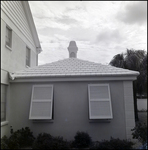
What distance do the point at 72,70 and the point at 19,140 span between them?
3.91m

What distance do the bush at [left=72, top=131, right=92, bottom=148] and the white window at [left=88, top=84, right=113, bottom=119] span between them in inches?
32.0

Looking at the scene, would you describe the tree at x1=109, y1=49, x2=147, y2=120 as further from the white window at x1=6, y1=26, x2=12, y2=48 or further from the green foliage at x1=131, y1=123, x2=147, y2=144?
the white window at x1=6, y1=26, x2=12, y2=48

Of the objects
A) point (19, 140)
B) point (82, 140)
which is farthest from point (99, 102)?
point (19, 140)

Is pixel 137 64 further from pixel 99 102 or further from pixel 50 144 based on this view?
pixel 50 144

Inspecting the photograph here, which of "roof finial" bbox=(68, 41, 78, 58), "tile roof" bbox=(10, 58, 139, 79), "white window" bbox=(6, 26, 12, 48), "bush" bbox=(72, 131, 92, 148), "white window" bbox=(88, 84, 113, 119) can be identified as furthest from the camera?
"roof finial" bbox=(68, 41, 78, 58)

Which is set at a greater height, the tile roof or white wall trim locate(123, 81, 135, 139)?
the tile roof

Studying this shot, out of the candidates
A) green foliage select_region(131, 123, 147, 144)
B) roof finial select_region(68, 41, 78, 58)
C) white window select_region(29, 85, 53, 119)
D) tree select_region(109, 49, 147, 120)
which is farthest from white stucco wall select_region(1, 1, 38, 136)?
tree select_region(109, 49, 147, 120)

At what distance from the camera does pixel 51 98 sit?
8.20 meters

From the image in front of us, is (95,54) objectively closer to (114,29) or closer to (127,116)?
(114,29)

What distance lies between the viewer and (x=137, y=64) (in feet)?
51.7

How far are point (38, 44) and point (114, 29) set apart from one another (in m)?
6.46

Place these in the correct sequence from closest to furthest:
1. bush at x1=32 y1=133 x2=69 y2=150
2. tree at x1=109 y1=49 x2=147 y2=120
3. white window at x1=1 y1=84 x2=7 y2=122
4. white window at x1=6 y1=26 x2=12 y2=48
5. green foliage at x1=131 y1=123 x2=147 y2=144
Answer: bush at x1=32 y1=133 x2=69 y2=150, green foliage at x1=131 y1=123 x2=147 y2=144, white window at x1=1 y1=84 x2=7 y2=122, white window at x1=6 y1=26 x2=12 y2=48, tree at x1=109 y1=49 x2=147 y2=120

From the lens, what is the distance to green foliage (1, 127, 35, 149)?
703 cm

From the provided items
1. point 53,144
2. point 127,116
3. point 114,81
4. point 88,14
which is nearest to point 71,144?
point 53,144
